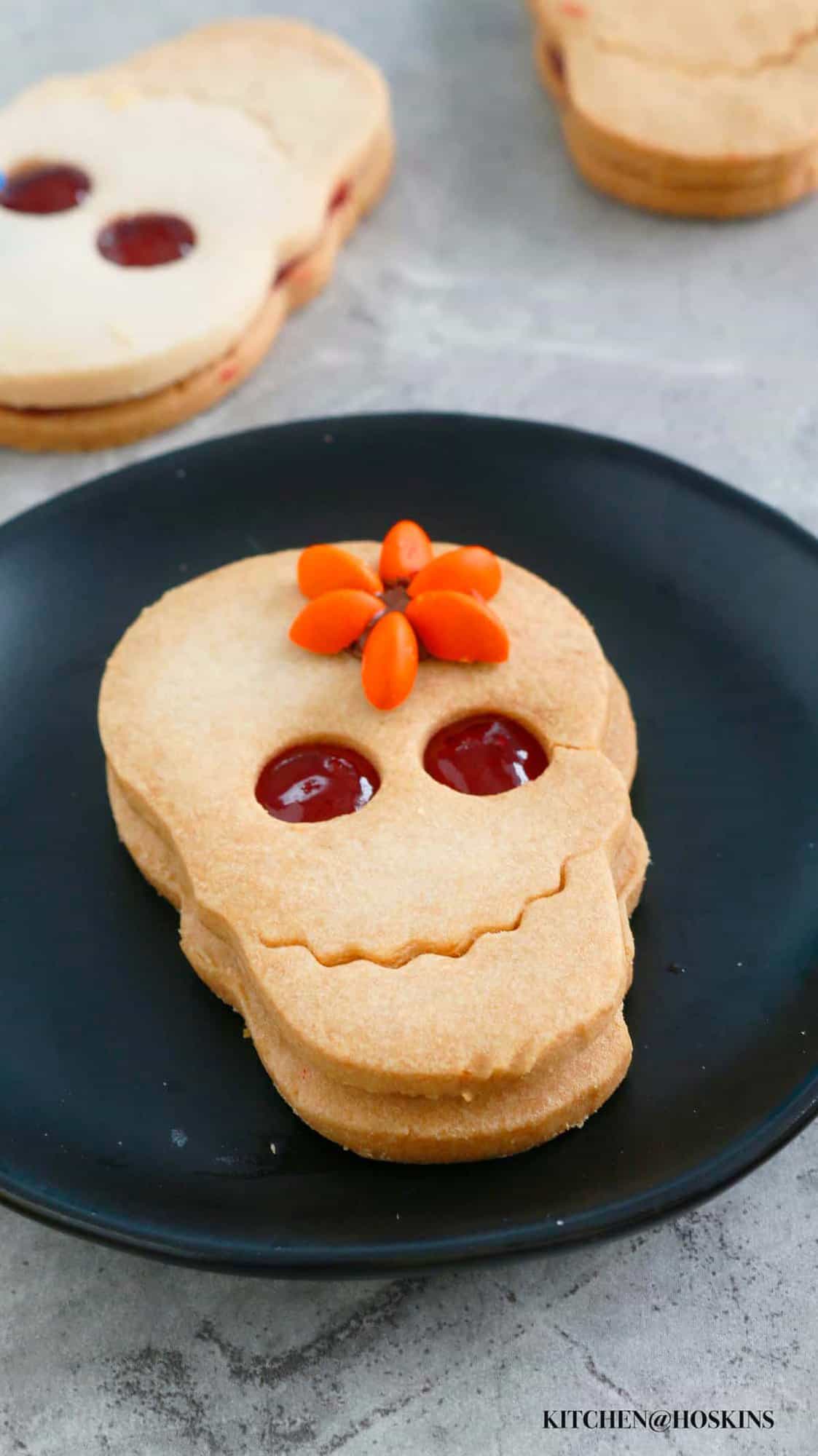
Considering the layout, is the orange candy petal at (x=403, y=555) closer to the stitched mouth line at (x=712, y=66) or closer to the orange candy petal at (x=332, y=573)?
the orange candy petal at (x=332, y=573)

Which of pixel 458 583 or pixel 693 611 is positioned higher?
pixel 458 583

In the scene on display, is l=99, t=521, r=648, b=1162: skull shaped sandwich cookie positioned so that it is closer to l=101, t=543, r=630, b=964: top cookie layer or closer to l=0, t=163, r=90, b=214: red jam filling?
l=101, t=543, r=630, b=964: top cookie layer

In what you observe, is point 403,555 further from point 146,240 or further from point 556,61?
point 556,61

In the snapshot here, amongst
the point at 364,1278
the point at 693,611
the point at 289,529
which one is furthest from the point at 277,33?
the point at 364,1278

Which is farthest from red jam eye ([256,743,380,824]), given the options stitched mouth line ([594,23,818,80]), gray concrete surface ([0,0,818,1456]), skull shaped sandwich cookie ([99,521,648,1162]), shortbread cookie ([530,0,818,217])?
stitched mouth line ([594,23,818,80])

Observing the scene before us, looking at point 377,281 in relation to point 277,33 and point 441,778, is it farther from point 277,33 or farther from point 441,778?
point 441,778

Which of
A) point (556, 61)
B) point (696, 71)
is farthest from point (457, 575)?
point (556, 61)
